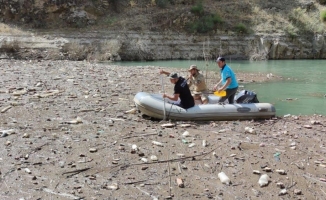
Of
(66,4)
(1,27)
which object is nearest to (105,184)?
(1,27)

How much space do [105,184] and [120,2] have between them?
3417 cm

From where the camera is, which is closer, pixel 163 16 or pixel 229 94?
pixel 229 94

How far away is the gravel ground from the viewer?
5.92 meters

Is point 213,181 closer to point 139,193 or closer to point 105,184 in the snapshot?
point 139,193

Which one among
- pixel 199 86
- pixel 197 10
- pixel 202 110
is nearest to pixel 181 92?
pixel 202 110

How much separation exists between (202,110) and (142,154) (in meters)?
2.78

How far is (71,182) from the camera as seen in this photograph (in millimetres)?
5961

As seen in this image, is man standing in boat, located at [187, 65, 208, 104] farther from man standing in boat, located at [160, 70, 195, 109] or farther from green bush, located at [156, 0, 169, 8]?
green bush, located at [156, 0, 169, 8]

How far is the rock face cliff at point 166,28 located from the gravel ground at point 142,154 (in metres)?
19.4

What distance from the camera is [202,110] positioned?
9414 millimetres

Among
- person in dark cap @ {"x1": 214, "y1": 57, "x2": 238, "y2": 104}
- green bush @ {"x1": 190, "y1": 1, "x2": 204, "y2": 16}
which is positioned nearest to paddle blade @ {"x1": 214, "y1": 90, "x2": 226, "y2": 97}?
person in dark cap @ {"x1": 214, "y1": 57, "x2": 238, "y2": 104}

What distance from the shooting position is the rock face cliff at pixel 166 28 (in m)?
30.7

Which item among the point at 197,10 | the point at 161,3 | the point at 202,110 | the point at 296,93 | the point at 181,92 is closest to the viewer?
the point at 181,92

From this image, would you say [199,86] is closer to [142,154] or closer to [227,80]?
[227,80]
